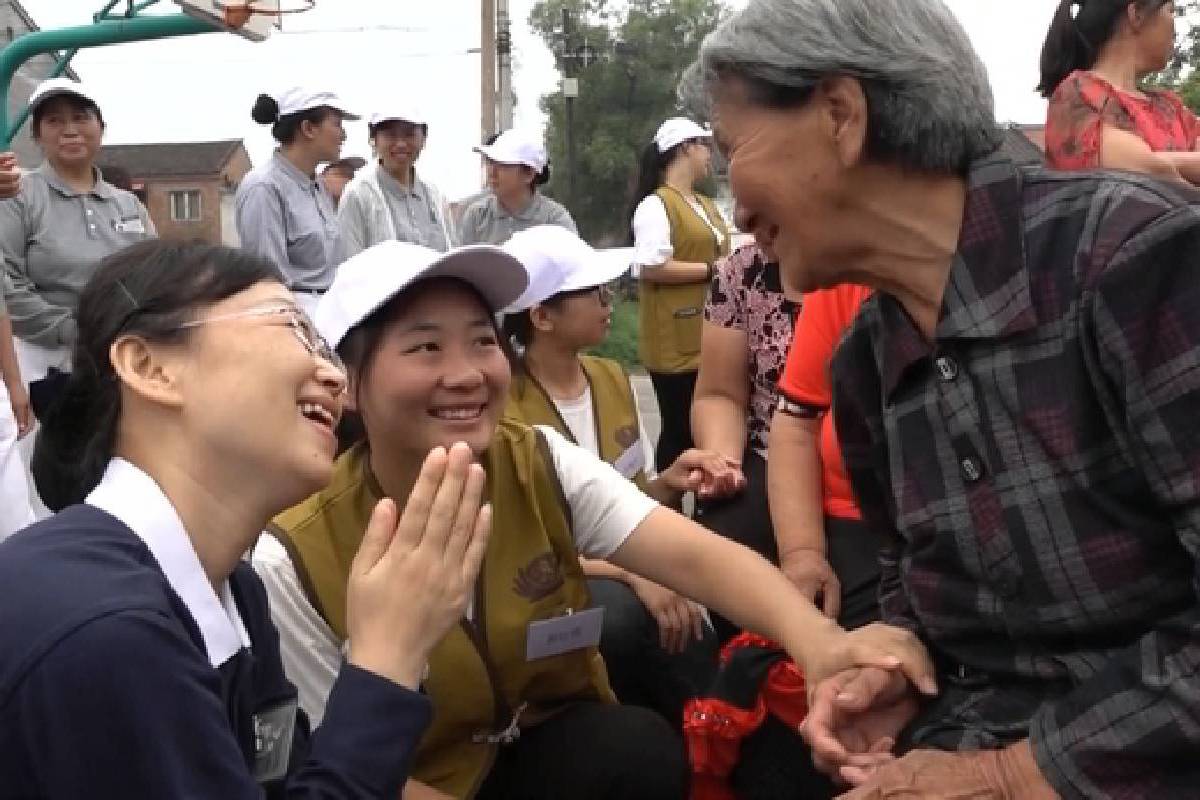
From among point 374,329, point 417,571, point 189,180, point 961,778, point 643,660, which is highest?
point 374,329

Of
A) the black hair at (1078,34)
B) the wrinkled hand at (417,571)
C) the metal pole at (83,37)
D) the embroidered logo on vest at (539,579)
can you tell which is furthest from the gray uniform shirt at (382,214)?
the wrinkled hand at (417,571)

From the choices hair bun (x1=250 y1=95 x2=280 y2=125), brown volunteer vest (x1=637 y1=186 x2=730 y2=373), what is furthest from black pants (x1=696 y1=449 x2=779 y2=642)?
hair bun (x1=250 y1=95 x2=280 y2=125)

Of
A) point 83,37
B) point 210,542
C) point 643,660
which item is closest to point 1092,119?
point 643,660

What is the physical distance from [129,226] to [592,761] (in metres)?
3.82

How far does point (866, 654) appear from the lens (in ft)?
6.12

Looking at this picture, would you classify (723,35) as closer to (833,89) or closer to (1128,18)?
(833,89)

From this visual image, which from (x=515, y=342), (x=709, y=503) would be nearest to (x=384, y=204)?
(x=515, y=342)

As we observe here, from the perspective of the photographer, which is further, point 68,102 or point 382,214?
point 382,214

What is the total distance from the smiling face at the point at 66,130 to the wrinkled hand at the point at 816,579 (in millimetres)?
3950

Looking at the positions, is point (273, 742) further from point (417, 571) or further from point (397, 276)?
point (397, 276)

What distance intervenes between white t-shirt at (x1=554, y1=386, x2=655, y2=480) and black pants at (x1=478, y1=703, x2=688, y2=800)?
1.12 metres

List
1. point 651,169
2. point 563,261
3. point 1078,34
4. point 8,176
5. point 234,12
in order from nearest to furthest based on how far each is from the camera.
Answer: point 1078,34 < point 563,261 < point 8,176 < point 651,169 < point 234,12

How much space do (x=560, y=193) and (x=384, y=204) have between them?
29770mm

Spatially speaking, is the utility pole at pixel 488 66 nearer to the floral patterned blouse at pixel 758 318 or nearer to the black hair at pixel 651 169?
the black hair at pixel 651 169
